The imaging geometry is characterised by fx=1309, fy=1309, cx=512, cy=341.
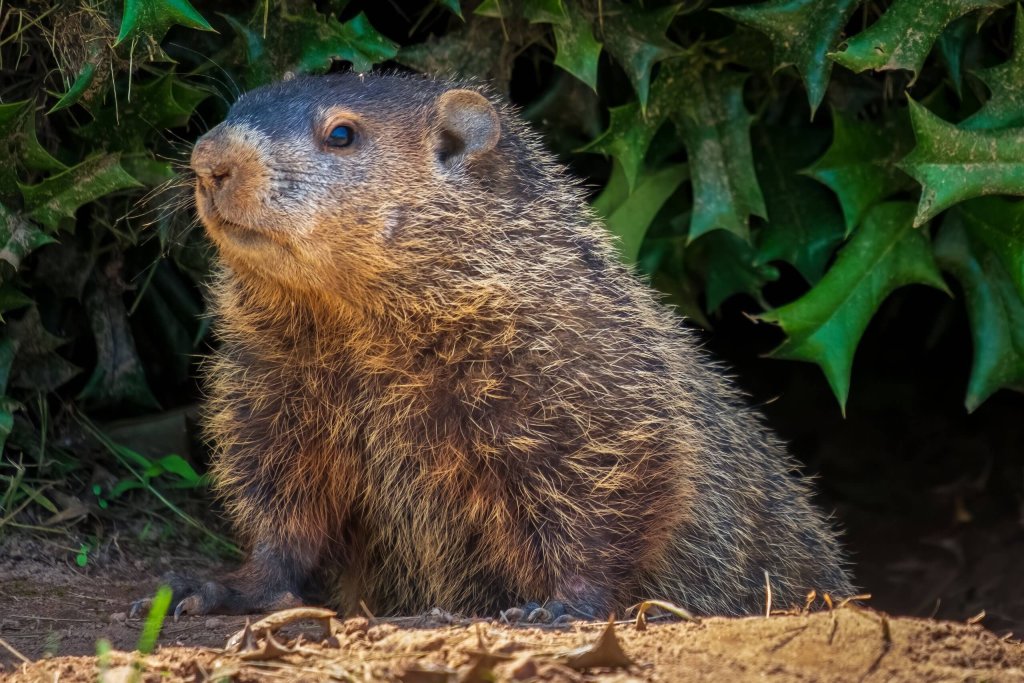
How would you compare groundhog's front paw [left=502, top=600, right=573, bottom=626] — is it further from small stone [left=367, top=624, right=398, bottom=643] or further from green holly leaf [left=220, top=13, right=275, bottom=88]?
green holly leaf [left=220, top=13, right=275, bottom=88]

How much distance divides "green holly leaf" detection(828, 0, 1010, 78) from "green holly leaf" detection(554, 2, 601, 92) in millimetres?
856

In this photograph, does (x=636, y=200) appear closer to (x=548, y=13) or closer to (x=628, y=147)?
(x=628, y=147)

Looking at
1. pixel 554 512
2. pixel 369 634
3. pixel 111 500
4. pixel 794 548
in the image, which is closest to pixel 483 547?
pixel 554 512

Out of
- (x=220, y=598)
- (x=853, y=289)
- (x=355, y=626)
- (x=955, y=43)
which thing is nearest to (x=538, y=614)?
(x=355, y=626)

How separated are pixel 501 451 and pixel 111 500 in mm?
1937

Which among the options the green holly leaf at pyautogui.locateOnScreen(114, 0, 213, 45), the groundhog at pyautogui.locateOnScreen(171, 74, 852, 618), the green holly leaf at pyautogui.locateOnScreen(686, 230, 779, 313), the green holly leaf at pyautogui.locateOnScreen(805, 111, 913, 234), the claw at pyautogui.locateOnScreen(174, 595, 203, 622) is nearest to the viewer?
the groundhog at pyautogui.locateOnScreen(171, 74, 852, 618)

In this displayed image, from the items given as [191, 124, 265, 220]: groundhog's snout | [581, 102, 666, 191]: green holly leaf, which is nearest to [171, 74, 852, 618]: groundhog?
[191, 124, 265, 220]: groundhog's snout

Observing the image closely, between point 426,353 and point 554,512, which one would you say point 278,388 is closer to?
point 426,353

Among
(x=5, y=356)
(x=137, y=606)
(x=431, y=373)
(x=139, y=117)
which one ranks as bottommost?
(x=137, y=606)

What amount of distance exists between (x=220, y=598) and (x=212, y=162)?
52.4 inches

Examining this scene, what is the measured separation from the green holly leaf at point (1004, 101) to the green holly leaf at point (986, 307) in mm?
401

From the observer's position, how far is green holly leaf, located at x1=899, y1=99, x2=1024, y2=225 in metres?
4.24

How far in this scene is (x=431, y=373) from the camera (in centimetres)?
381

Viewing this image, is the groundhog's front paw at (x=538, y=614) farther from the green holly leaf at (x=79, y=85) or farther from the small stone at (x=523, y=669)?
the green holly leaf at (x=79, y=85)
